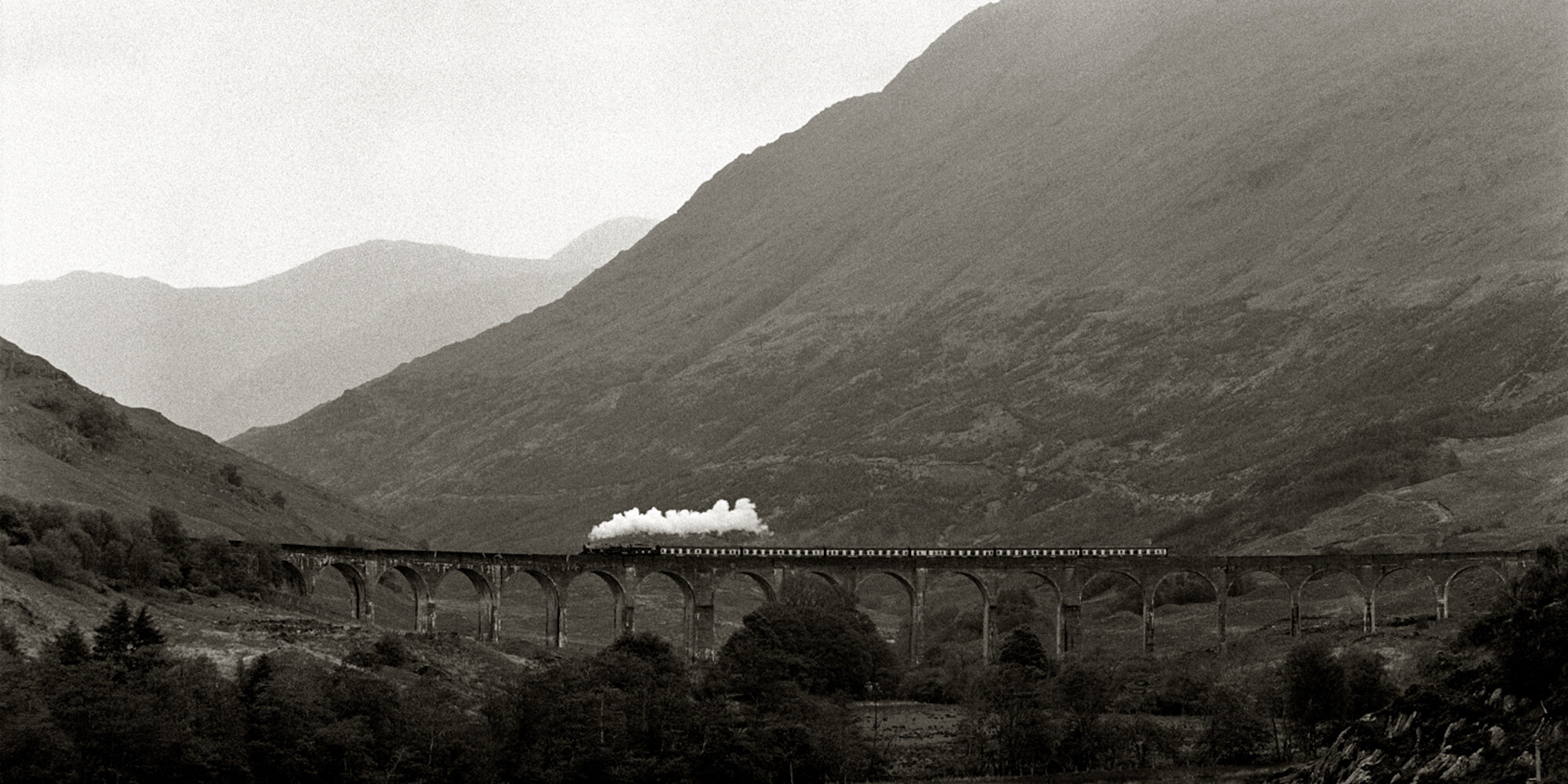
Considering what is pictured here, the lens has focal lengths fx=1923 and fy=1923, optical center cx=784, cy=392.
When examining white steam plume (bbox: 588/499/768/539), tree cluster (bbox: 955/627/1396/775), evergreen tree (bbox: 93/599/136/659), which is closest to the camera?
evergreen tree (bbox: 93/599/136/659)

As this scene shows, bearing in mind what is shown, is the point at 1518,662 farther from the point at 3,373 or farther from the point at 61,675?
the point at 3,373

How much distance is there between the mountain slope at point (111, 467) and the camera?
13850cm

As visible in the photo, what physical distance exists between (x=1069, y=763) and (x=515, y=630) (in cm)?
7640

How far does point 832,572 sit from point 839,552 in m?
5.51

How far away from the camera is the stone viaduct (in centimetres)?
12681

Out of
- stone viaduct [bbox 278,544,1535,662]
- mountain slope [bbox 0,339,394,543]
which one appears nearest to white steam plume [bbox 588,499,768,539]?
stone viaduct [bbox 278,544,1535,662]

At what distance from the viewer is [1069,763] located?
9500 centimetres

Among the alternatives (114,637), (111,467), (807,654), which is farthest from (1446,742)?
(111,467)

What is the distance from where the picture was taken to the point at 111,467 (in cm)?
15662

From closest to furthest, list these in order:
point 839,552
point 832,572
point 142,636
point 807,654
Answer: point 142,636, point 807,654, point 832,572, point 839,552

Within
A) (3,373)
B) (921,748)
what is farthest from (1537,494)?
(3,373)

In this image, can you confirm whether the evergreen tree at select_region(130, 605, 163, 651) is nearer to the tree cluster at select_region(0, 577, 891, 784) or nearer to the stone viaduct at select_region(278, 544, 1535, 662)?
the tree cluster at select_region(0, 577, 891, 784)

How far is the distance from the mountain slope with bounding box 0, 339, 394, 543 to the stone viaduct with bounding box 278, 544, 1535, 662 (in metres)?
21.9

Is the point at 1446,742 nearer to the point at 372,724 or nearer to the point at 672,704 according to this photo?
the point at 672,704
